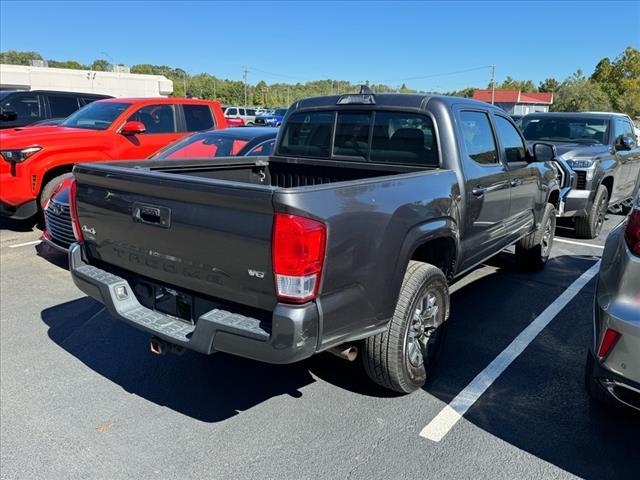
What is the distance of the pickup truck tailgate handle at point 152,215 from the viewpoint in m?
2.80

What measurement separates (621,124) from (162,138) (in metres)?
7.81

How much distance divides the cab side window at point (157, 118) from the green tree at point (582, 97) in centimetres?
6088

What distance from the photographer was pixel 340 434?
302cm

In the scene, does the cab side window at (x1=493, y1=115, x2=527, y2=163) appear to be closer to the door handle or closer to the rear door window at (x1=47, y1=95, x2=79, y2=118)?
the door handle

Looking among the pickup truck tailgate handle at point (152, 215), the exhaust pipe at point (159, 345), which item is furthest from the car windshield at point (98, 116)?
the exhaust pipe at point (159, 345)

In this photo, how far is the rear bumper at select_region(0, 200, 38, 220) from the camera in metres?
6.98

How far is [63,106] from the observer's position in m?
11.7

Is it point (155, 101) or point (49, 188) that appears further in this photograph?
point (155, 101)

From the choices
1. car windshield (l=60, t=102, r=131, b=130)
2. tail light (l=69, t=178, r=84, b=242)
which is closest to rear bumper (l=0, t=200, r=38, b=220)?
car windshield (l=60, t=102, r=131, b=130)

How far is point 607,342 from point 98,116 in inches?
316

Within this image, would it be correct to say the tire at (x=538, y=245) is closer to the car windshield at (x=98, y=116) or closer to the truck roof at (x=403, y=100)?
the truck roof at (x=403, y=100)

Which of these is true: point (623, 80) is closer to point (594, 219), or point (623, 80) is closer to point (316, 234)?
point (594, 219)

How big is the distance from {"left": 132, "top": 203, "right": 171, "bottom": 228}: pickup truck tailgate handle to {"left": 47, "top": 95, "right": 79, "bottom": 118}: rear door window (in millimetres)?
10207

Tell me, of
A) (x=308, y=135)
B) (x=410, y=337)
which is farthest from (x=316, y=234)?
(x=308, y=135)
